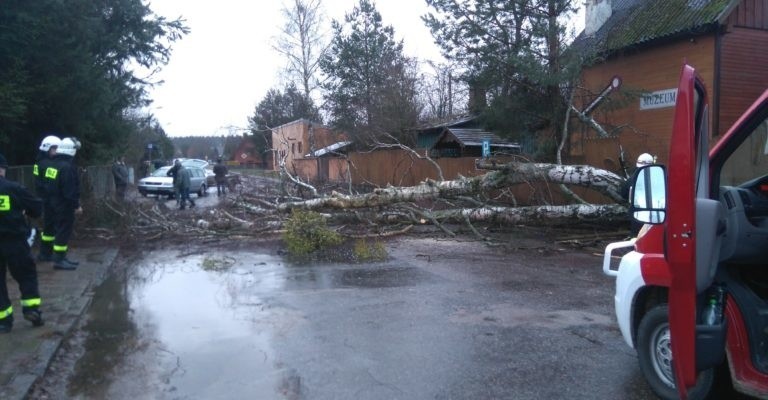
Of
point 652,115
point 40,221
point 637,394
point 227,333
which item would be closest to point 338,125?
point 652,115

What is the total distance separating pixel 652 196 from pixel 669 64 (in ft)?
55.8

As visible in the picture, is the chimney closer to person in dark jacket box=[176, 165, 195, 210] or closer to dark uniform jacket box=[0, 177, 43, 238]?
person in dark jacket box=[176, 165, 195, 210]

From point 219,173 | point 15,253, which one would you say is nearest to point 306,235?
point 15,253

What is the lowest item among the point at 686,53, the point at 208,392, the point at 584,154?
the point at 208,392

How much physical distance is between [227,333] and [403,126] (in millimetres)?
22102

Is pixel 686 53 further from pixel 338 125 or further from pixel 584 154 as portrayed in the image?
pixel 338 125


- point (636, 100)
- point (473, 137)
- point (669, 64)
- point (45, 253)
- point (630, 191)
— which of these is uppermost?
point (669, 64)

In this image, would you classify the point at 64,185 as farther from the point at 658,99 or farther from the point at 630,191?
the point at 658,99

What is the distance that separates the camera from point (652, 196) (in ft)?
10.7

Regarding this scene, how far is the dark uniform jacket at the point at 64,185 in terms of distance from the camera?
353 inches

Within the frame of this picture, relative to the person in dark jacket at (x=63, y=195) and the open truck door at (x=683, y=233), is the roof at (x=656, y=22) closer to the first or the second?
the person in dark jacket at (x=63, y=195)

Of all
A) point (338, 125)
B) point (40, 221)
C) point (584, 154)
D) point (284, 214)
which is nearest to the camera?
point (40, 221)

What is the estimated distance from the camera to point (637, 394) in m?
4.41

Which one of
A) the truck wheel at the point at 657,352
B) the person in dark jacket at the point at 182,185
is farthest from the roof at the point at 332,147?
the truck wheel at the point at 657,352
